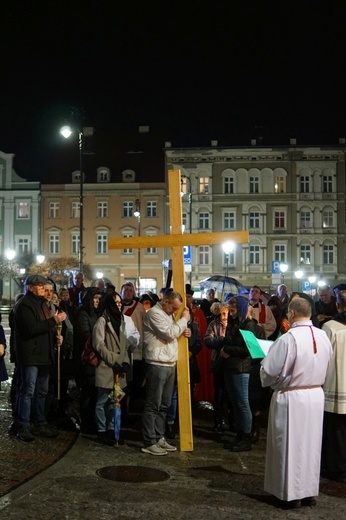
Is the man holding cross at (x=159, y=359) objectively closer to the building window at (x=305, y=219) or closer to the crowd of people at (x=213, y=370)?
the crowd of people at (x=213, y=370)

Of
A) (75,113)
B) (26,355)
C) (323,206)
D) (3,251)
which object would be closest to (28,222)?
(3,251)

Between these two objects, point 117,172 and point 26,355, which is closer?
point 26,355

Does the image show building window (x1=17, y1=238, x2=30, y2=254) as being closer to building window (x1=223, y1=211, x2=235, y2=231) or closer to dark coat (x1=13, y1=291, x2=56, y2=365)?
building window (x1=223, y1=211, x2=235, y2=231)

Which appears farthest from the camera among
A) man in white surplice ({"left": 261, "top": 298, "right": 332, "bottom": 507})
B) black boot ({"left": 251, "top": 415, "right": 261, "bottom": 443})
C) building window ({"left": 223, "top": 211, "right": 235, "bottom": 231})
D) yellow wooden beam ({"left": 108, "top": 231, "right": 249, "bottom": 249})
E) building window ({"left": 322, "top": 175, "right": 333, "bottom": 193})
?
building window ({"left": 223, "top": 211, "right": 235, "bottom": 231})

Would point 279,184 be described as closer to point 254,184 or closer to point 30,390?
point 254,184

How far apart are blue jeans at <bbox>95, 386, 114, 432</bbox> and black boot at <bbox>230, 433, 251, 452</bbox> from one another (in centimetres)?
161

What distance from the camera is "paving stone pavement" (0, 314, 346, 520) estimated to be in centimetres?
626

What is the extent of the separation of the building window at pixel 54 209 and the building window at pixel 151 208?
313 inches

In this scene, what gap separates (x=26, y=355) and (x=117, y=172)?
52876mm

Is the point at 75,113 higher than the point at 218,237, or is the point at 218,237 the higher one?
the point at 75,113

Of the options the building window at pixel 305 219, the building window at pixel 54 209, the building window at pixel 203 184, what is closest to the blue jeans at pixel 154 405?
the building window at pixel 203 184

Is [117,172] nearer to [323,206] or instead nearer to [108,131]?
[108,131]

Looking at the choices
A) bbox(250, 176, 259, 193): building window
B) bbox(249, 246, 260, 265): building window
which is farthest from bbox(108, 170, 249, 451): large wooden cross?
bbox(250, 176, 259, 193): building window

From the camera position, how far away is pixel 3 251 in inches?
2361
